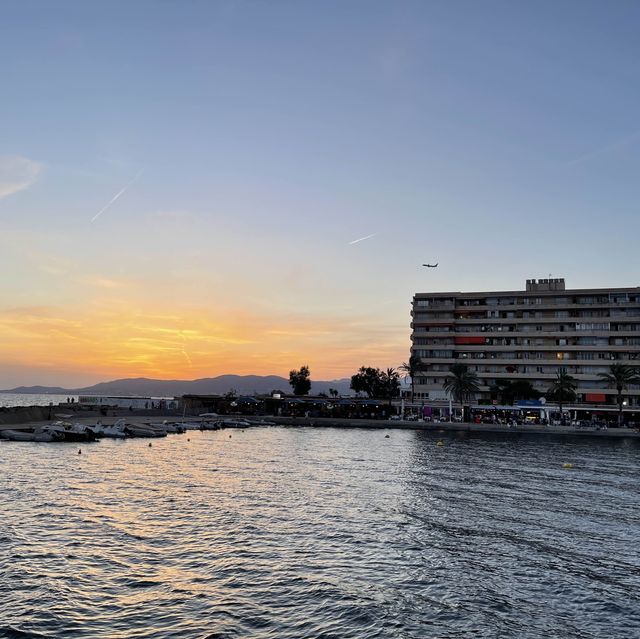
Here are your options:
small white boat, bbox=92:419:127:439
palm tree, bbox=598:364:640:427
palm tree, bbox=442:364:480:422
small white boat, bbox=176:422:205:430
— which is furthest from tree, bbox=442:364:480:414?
small white boat, bbox=92:419:127:439

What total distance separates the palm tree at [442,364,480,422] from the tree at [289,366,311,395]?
52.3m

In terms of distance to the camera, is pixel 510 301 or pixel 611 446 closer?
pixel 611 446

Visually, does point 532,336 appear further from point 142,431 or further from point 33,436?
point 33,436

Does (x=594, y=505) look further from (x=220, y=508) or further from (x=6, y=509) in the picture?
(x=6, y=509)

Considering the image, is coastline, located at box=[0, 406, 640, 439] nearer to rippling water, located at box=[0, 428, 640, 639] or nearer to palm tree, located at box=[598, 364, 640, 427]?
A: palm tree, located at box=[598, 364, 640, 427]

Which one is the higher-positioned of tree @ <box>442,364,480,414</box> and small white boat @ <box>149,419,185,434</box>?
tree @ <box>442,364,480,414</box>

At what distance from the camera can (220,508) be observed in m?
34.2

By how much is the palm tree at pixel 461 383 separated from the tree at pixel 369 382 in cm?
3428

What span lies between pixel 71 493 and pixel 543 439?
81.8 metres

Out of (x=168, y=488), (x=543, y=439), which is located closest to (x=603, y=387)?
(x=543, y=439)

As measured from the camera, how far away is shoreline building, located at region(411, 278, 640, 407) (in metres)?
129

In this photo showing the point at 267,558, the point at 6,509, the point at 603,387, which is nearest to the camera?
the point at 267,558

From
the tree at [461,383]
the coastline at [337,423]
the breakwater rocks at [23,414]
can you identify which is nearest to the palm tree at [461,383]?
the tree at [461,383]

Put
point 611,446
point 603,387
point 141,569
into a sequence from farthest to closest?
point 603,387 < point 611,446 < point 141,569
